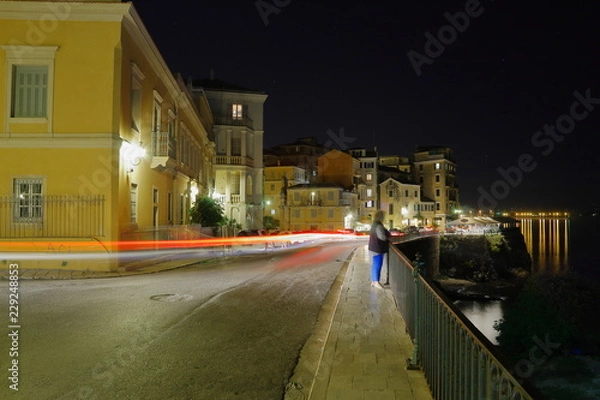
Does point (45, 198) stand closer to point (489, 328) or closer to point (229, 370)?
point (229, 370)

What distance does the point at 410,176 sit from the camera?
89.9m

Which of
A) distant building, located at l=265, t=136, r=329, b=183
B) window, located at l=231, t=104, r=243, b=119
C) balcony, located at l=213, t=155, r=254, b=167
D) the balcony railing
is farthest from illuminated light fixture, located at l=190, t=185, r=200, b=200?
distant building, located at l=265, t=136, r=329, b=183

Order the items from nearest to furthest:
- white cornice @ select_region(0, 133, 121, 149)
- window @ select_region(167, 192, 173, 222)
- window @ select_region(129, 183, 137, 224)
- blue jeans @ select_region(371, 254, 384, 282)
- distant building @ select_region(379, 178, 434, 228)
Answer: blue jeans @ select_region(371, 254, 384, 282)
white cornice @ select_region(0, 133, 121, 149)
window @ select_region(129, 183, 137, 224)
window @ select_region(167, 192, 173, 222)
distant building @ select_region(379, 178, 434, 228)

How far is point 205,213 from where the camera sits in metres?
33.3

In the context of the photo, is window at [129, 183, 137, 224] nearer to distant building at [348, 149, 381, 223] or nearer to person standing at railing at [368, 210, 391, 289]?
person standing at railing at [368, 210, 391, 289]

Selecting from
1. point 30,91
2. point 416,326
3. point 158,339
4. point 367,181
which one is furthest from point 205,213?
point 367,181

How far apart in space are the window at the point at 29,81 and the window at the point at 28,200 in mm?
2206

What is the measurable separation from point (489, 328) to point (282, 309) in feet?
73.2

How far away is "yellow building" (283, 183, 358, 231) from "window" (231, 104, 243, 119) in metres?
17.9

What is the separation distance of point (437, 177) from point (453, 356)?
8985 centimetres

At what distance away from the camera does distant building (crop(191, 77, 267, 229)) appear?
158 ft

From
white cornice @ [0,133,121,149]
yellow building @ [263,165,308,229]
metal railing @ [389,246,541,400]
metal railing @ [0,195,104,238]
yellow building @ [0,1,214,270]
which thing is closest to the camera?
metal railing @ [389,246,541,400]

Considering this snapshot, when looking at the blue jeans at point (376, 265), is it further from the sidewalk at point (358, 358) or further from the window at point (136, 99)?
the window at point (136, 99)

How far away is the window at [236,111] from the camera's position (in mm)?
48969
